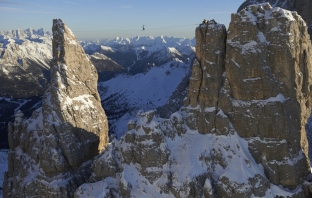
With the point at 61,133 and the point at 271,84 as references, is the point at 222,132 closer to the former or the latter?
the point at 271,84

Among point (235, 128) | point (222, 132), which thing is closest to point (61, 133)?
point (222, 132)

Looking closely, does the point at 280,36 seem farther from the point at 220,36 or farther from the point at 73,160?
the point at 73,160

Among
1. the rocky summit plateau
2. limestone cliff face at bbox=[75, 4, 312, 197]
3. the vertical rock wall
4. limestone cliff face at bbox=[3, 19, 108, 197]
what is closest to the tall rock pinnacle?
limestone cliff face at bbox=[3, 19, 108, 197]

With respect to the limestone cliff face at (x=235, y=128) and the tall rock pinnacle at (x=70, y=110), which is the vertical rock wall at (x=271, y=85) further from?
the tall rock pinnacle at (x=70, y=110)

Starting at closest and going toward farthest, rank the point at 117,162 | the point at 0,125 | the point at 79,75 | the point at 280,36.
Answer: the point at 280,36
the point at 117,162
the point at 79,75
the point at 0,125

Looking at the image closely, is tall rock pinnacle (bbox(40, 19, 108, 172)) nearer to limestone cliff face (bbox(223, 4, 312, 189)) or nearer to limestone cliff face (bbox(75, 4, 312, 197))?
limestone cliff face (bbox(75, 4, 312, 197))

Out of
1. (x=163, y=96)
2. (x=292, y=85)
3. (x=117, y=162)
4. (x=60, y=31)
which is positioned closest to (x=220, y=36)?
(x=292, y=85)

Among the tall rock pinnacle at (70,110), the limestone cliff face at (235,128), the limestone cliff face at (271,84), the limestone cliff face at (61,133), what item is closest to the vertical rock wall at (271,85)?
the limestone cliff face at (271,84)
